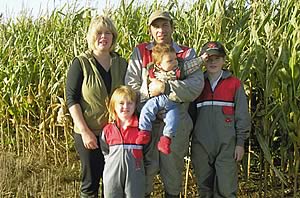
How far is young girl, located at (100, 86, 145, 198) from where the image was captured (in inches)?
154

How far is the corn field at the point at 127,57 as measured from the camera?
4.68 metres

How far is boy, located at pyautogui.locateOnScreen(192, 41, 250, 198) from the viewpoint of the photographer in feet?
13.4

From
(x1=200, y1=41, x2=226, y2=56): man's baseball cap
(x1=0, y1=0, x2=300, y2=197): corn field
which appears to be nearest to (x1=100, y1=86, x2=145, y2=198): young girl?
(x1=200, y1=41, x2=226, y2=56): man's baseball cap

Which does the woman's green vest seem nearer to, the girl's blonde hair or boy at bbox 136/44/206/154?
the girl's blonde hair

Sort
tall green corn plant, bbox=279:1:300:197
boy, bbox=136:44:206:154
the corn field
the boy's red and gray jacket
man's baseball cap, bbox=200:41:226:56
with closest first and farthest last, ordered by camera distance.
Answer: boy, bbox=136:44:206:154, the boy's red and gray jacket, man's baseball cap, bbox=200:41:226:56, tall green corn plant, bbox=279:1:300:197, the corn field

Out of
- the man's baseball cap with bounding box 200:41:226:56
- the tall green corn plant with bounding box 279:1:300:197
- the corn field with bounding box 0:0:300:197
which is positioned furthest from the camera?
the corn field with bounding box 0:0:300:197

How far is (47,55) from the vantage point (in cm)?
673

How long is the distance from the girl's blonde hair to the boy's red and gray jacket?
0.31 ft

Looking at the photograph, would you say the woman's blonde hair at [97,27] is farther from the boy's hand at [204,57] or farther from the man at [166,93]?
the boy's hand at [204,57]

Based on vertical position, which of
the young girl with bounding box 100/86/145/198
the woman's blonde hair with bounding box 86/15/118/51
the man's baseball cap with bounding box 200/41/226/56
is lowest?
the young girl with bounding box 100/86/145/198

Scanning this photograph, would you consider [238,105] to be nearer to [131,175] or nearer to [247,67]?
[247,67]

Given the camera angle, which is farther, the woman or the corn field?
the corn field

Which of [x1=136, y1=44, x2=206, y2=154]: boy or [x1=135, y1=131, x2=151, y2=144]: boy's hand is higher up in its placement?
[x1=136, y1=44, x2=206, y2=154]: boy

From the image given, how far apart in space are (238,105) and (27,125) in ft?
12.8
